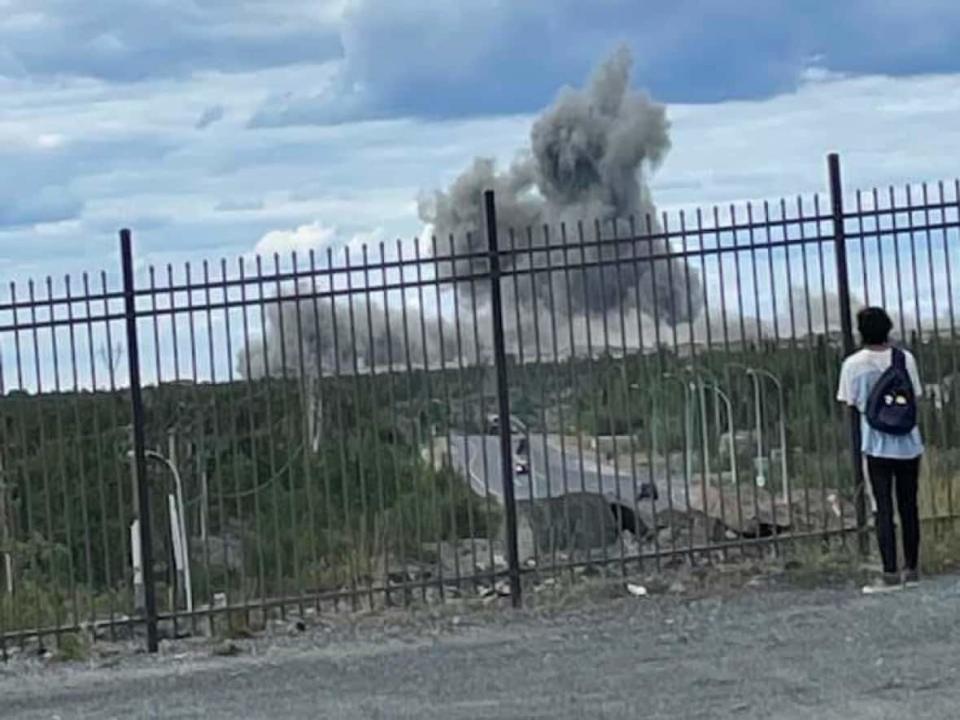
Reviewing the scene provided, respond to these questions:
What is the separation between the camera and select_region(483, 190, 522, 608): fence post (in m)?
13.0

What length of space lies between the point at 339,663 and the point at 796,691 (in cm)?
286

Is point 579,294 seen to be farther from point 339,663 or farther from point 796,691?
point 796,691

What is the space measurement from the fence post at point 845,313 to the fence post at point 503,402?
2.10 metres

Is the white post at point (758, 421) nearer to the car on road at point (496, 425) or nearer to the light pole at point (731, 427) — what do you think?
the light pole at point (731, 427)

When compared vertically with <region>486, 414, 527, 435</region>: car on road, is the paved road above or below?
below

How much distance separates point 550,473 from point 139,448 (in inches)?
99.7

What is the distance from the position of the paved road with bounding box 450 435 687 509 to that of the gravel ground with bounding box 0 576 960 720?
0.70 metres

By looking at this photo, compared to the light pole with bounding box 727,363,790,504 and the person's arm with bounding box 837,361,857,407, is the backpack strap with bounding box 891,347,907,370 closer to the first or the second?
the person's arm with bounding box 837,361,857,407

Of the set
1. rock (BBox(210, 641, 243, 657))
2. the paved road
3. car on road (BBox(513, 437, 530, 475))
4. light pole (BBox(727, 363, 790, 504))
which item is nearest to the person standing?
light pole (BBox(727, 363, 790, 504))

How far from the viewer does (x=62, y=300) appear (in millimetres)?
12508

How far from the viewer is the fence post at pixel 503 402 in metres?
13.0

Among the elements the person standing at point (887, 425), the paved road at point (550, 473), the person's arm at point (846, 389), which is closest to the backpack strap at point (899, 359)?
the person standing at point (887, 425)

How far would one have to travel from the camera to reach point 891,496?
42.3 ft

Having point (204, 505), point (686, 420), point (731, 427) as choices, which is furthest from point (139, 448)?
point (731, 427)
